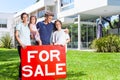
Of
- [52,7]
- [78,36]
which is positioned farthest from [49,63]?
[52,7]

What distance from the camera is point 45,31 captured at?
7.62m

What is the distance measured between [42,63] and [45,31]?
2235 millimetres

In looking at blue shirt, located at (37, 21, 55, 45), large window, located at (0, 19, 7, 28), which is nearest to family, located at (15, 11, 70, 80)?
blue shirt, located at (37, 21, 55, 45)

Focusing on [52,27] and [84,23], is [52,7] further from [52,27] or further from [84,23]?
[52,27]

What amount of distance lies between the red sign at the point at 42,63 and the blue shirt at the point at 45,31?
2.03m

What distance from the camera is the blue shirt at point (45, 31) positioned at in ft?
24.9

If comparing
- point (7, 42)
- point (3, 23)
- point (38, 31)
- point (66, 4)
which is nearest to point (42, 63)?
point (38, 31)

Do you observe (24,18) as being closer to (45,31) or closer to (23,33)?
(23,33)

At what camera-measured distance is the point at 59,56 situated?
5.54m

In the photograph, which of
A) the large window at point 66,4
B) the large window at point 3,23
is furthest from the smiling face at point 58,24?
the large window at point 3,23

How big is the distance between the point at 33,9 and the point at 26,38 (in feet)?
127

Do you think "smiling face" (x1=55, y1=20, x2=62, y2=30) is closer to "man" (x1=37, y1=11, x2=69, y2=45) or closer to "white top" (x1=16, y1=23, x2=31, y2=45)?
"man" (x1=37, y1=11, x2=69, y2=45)

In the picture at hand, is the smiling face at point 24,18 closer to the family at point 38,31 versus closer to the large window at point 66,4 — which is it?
the family at point 38,31

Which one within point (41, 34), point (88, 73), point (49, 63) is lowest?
point (88, 73)
